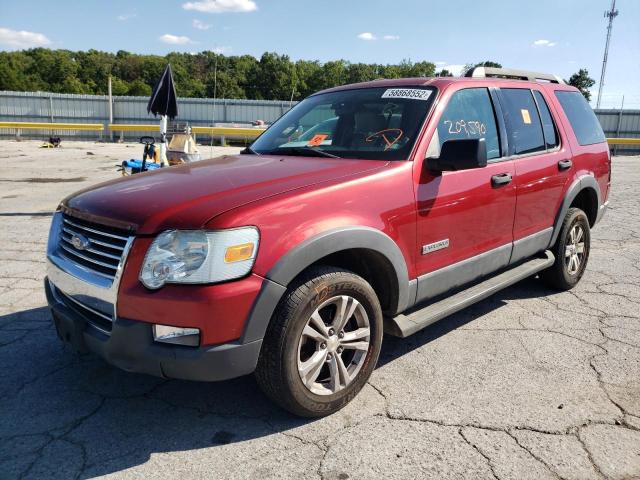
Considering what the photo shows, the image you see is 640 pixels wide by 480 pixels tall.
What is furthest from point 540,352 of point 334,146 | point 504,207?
point 334,146

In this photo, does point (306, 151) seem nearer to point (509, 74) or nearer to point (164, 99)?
point (509, 74)

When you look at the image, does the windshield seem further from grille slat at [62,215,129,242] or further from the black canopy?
the black canopy

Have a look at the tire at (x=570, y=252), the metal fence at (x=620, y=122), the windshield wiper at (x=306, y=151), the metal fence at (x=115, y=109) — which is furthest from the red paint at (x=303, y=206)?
the metal fence at (x=620, y=122)

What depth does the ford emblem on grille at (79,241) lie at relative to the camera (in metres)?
2.66

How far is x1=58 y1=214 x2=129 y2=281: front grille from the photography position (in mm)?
2473

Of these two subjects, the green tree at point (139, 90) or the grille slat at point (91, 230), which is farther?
the green tree at point (139, 90)

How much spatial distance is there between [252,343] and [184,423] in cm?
73

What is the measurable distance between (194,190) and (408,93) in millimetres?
1676

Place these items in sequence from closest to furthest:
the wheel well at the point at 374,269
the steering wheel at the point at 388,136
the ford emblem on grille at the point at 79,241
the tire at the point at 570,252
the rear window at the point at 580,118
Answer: the ford emblem on grille at the point at 79,241 < the wheel well at the point at 374,269 < the steering wheel at the point at 388,136 < the tire at the point at 570,252 < the rear window at the point at 580,118

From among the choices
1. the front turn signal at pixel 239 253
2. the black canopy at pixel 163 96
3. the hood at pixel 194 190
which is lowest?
the front turn signal at pixel 239 253

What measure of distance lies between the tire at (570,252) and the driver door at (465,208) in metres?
1.03

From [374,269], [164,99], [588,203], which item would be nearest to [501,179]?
[374,269]

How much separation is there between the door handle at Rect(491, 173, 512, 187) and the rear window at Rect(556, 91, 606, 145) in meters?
1.47

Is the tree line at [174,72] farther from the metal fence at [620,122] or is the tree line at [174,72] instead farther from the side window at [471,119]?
the side window at [471,119]
